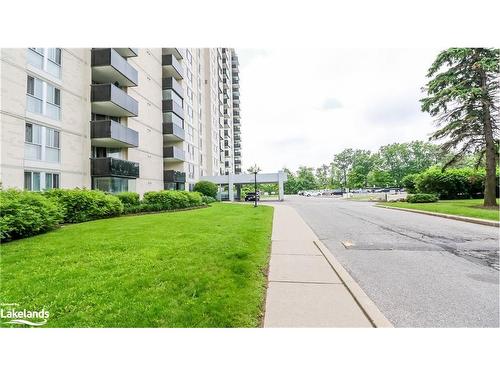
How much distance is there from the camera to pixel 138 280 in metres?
4.40

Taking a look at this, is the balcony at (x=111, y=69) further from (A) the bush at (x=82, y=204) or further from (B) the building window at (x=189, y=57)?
(B) the building window at (x=189, y=57)

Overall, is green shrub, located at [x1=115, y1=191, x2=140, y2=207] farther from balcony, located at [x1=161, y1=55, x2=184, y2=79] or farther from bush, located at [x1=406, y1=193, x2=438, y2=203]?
bush, located at [x1=406, y1=193, x2=438, y2=203]

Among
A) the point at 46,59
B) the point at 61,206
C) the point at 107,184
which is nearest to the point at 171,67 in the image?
the point at 46,59

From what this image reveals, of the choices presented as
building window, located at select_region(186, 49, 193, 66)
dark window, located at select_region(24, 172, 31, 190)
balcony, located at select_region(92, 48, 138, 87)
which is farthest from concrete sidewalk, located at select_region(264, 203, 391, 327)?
building window, located at select_region(186, 49, 193, 66)

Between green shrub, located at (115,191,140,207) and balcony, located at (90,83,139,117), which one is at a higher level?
balcony, located at (90,83,139,117)

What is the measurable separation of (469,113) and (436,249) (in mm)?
17305

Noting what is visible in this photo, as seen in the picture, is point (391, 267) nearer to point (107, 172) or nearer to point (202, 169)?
point (107, 172)

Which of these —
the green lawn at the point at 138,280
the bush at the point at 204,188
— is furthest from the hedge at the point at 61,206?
the bush at the point at 204,188

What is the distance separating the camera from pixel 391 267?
5684mm

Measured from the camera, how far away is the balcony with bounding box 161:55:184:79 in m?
26.3

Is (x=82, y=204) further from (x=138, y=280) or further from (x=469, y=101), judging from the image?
(x=469, y=101)

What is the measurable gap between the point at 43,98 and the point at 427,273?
17388 millimetres

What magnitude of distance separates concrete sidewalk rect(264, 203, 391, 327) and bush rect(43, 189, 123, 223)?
33.2 feet

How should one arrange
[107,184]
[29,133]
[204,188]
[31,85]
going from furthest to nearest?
[204,188]
[107,184]
[31,85]
[29,133]
